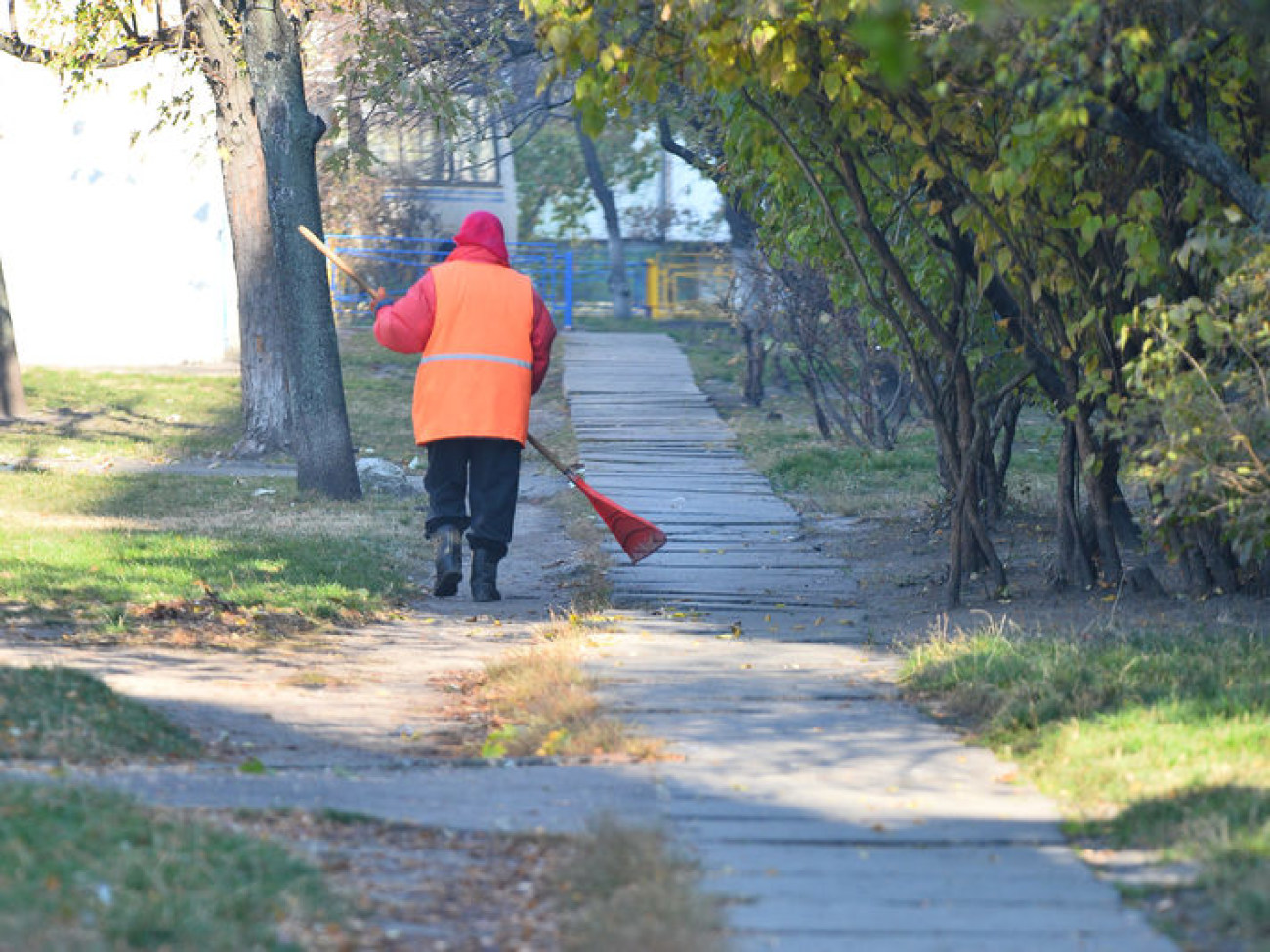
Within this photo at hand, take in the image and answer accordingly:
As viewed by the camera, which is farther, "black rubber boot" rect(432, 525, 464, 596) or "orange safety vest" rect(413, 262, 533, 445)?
"black rubber boot" rect(432, 525, 464, 596)

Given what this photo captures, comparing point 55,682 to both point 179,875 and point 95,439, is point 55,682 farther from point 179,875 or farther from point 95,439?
point 95,439

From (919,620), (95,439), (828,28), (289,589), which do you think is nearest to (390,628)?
(289,589)

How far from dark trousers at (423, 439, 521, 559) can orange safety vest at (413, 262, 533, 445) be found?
0.17 meters

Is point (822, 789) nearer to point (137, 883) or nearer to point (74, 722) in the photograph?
point (137, 883)

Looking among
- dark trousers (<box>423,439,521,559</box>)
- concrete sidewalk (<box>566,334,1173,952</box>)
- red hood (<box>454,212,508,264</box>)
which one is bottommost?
concrete sidewalk (<box>566,334,1173,952</box>)

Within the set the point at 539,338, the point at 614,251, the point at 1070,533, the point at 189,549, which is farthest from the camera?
the point at 614,251

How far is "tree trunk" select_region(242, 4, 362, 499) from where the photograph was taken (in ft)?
36.3

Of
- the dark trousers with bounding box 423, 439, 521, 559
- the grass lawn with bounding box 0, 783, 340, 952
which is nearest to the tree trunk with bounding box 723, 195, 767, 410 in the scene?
the dark trousers with bounding box 423, 439, 521, 559

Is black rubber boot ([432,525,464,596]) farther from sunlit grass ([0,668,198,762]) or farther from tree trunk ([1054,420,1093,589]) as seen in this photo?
sunlit grass ([0,668,198,762])

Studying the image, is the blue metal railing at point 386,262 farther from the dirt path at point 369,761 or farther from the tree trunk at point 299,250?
the dirt path at point 369,761

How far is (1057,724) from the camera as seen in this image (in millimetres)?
4934

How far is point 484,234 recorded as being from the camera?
324 inches

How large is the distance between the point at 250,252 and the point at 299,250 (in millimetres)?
2913

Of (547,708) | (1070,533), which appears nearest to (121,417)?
(1070,533)
